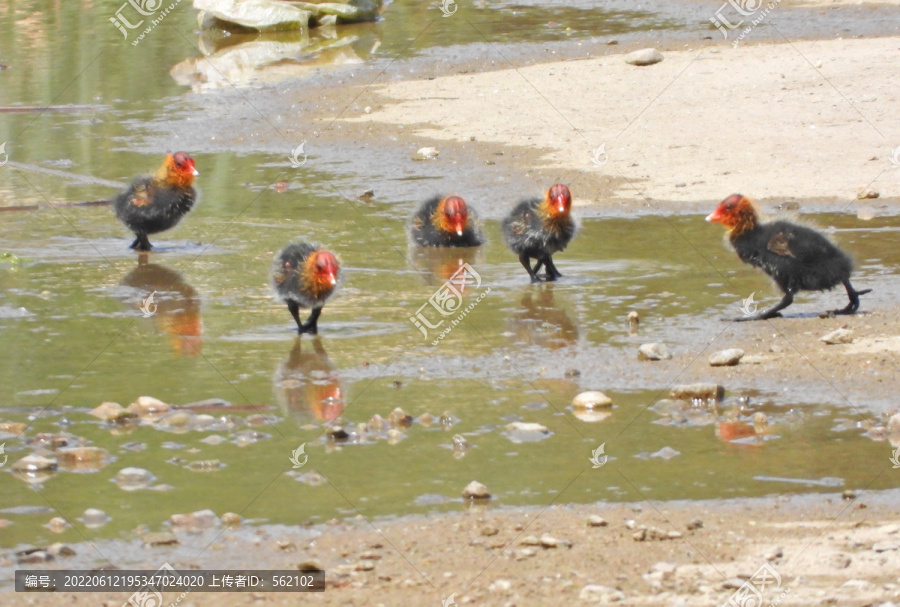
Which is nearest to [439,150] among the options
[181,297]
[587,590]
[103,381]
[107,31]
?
[181,297]

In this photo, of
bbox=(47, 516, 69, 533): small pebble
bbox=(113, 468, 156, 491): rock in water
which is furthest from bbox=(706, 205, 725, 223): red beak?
bbox=(47, 516, 69, 533): small pebble

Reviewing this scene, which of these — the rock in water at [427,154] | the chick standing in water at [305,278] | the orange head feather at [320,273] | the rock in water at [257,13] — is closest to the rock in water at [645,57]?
the rock in water at [427,154]

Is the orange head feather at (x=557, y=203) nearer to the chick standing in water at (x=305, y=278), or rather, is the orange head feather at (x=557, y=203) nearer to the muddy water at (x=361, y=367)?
the muddy water at (x=361, y=367)

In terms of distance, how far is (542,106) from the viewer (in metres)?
15.6

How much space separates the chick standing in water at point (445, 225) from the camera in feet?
35.0

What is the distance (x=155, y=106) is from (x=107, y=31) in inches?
291

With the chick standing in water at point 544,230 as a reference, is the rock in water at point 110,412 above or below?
below

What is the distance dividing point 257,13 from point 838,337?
17.8 meters

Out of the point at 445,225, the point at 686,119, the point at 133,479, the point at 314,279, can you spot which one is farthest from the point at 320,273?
the point at 686,119

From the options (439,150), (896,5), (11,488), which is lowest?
(11,488)

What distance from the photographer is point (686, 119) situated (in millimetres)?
14375

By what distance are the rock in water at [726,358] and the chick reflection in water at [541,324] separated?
1.06m

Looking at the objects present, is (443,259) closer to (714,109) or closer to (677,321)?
(677,321)

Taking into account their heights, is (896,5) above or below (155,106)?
above
